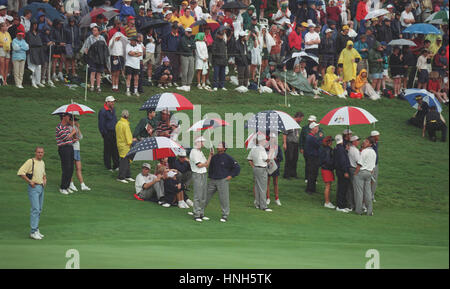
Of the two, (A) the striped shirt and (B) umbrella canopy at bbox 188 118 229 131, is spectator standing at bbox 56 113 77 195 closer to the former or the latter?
(A) the striped shirt

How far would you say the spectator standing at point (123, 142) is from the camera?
21469 mm

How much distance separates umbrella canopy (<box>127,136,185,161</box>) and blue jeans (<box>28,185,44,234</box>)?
3.53 m

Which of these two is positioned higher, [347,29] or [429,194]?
[347,29]

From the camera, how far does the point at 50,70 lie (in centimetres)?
2823

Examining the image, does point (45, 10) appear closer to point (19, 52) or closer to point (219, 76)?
point (19, 52)

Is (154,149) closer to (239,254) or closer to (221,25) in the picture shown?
(239,254)

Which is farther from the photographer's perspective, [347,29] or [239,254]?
[347,29]

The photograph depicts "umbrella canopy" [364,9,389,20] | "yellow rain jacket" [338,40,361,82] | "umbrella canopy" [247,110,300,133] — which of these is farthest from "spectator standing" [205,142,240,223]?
"umbrella canopy" [364,9,389,20]

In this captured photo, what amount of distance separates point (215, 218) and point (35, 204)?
4.63 metres

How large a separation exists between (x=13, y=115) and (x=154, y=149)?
7271mm

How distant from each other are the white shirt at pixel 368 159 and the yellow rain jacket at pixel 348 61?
1088 centimetres

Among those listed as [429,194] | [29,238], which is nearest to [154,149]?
[29,238]

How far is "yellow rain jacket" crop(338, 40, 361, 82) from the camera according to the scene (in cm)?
3103

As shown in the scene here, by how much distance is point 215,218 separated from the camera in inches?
760
